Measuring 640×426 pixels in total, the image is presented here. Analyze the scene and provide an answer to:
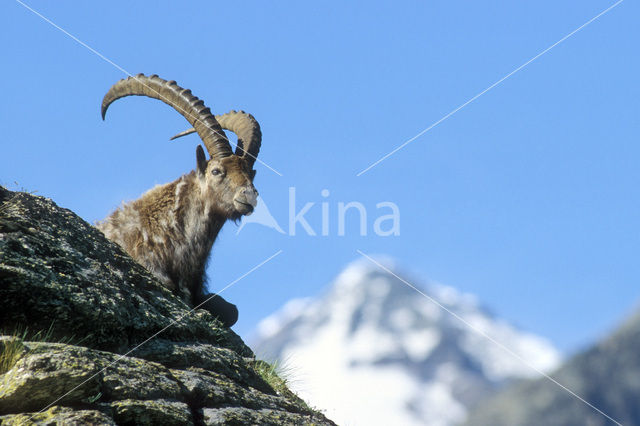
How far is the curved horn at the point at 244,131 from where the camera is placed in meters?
15.0

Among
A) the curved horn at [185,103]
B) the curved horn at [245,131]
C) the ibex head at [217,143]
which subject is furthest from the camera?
the curved horn at [245,131]

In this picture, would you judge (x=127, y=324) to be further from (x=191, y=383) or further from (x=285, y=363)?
(x=285, y=363)

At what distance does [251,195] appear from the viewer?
45.7ft

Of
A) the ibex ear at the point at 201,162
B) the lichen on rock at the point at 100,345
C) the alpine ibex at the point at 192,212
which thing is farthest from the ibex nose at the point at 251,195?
the lichen on rock at the point at 100,345

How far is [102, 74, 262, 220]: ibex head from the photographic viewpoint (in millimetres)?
14031

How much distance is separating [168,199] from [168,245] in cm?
89

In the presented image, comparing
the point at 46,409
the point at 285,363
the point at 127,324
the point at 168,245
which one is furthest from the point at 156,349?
the point at 168,245

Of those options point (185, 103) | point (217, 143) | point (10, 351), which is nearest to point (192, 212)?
point (217, 143)

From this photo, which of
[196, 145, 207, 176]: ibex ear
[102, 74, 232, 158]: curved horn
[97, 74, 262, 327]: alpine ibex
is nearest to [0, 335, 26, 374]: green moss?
[97, 74, 262, 327]: alpine ibex

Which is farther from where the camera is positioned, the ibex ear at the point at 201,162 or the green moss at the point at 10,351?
the ibex ear at the point at 201,162

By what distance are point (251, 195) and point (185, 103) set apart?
248cm

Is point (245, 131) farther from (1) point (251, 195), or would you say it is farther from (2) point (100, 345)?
(2) point (100, 345)

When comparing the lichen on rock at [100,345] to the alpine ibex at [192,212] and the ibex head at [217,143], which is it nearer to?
the alpine ibex at [192,212]

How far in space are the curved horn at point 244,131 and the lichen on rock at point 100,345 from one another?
519 cm
